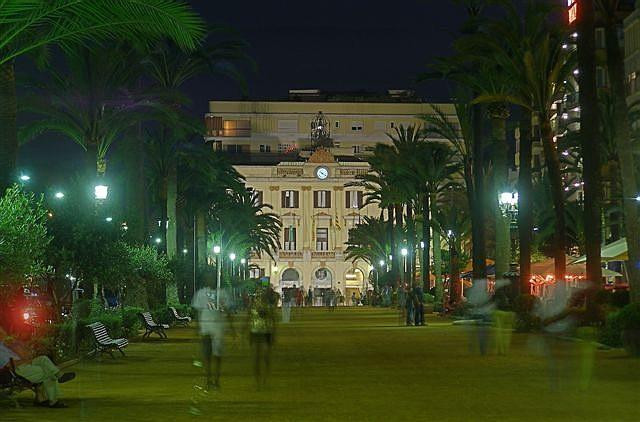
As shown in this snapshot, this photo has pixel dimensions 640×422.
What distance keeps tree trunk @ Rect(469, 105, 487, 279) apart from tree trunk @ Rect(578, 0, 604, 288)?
1758cm

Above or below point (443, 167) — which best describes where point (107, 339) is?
below

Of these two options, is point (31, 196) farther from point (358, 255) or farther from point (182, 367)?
point (358, 255)

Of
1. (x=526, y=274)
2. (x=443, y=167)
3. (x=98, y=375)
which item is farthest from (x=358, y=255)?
(x=98, y=375)

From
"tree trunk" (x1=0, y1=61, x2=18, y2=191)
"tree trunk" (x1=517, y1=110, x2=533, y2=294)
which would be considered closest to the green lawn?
"tree trunk" (x1=0, y1=61, x2=18, y2=191)

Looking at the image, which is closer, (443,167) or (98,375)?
(98,375)

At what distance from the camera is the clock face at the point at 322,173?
14455cm

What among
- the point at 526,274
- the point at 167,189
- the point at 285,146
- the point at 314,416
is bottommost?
the point at 314,416

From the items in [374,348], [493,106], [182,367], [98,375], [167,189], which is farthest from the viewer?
[167,189]

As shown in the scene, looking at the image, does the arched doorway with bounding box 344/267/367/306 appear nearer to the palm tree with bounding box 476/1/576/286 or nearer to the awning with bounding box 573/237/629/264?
the awning with bounding box 573/237/629/264

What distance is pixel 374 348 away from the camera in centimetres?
3141

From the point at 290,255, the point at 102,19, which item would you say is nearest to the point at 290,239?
the point at 290,255

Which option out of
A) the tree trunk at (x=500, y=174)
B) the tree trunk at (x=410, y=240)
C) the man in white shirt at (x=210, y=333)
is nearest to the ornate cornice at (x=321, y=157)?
the tree trunk at (x=410, y=240)

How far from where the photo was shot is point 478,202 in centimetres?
5300

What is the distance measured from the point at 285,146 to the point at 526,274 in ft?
363
